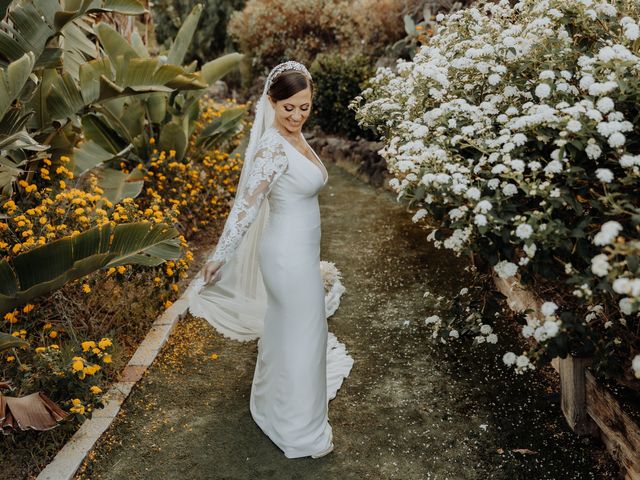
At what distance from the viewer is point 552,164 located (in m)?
2.53

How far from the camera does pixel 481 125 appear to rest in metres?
3.01

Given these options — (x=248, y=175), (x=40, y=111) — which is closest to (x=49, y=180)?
(x=40, y=111)

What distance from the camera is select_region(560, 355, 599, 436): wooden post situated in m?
3.49

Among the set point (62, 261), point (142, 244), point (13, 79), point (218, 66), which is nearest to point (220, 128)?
point (218, 66)

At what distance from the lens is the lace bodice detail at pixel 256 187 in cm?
339

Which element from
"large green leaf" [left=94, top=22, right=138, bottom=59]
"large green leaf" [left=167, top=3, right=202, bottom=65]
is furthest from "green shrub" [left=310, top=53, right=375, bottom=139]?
"large green leaf" [left=94, top=22, right=138, bottom=59]

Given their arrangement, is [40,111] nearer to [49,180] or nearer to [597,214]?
[49,180]

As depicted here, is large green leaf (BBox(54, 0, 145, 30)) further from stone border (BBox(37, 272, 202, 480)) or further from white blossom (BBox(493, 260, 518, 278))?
white blossom (BBox(493, 260, 518, 278))

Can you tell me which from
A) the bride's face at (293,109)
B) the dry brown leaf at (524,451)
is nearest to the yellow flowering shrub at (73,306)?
the bride's face at (293,109)

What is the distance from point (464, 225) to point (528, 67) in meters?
1.10

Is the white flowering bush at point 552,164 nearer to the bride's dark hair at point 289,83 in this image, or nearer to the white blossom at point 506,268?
the white blossom at point 506,268

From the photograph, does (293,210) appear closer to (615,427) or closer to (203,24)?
(615,427)

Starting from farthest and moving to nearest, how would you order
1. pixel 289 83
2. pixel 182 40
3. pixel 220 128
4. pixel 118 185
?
pixel 220 128
pixel 182 40
pixel 118 185
pixel 289 83

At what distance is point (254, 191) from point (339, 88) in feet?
27.3
